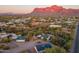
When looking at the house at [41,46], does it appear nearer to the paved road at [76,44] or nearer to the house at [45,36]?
the house at [45,36]

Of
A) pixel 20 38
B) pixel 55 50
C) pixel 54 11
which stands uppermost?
pixel 54 11

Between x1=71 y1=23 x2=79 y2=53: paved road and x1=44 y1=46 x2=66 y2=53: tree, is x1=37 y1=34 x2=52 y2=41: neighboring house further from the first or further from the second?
x1=71 y1=23 x2=79 y2=53: paved road

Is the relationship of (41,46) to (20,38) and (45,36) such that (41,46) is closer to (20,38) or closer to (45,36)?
(45,36)

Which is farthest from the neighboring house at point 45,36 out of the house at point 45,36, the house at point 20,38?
the house at point 20,38

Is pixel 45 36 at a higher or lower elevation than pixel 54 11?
lower

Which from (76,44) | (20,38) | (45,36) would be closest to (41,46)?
(45,36)

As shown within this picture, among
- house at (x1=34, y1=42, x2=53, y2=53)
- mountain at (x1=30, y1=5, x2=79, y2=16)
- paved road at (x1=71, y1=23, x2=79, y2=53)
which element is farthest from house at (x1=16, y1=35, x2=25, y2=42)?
paved road at (x1=71, y1=23, x2=79, y2=53)

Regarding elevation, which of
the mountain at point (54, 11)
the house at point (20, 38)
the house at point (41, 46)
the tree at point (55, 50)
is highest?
the mountain at point (54, 11)
